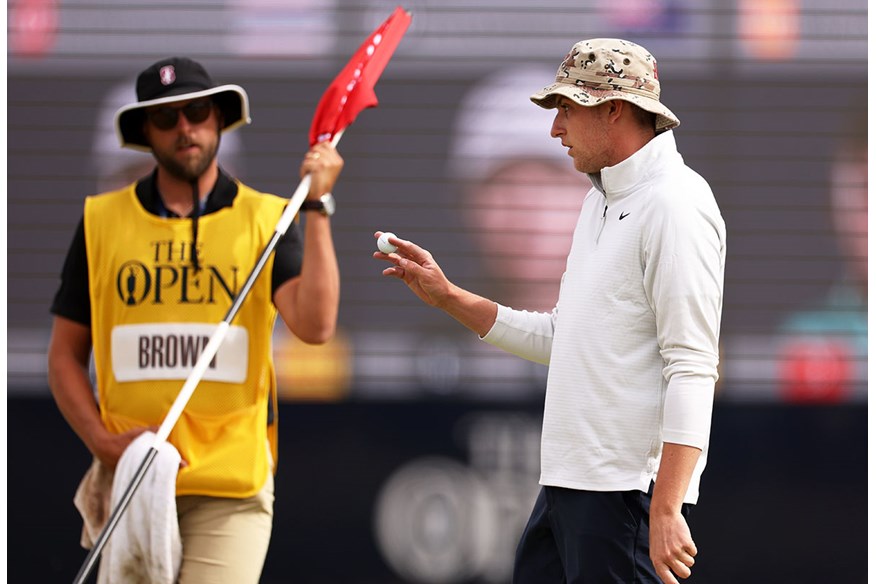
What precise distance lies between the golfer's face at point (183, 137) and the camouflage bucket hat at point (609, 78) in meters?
1.19

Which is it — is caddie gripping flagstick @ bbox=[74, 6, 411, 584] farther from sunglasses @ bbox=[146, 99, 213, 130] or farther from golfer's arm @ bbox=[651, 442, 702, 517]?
golfer's arm @ bbox=[651, 442, 702, 517]

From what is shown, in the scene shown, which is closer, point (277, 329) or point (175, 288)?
point (175, 288)

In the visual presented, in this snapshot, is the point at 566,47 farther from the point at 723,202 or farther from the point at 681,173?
the point at 681,173

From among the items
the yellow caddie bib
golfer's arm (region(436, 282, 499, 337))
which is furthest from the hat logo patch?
golfer's arm (region(436, 282, 499, 337))

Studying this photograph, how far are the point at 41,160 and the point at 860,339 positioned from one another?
3335 mm

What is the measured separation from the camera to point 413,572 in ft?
17.5

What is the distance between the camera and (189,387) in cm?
353

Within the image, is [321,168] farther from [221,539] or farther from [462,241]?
[462,241]

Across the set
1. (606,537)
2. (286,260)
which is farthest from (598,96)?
(286,260)

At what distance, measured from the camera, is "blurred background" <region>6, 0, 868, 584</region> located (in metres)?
5.34

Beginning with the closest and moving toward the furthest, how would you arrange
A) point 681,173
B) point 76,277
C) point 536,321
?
1. point 681,173
2. point 536,321
3. point 76,277

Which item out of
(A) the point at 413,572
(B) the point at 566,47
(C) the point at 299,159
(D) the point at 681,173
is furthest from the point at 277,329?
(D) the point at 681,173

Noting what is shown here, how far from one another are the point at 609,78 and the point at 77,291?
1678 millimetres

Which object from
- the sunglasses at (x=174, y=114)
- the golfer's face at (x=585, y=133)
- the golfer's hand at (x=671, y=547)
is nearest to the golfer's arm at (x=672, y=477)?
the golfer's hand at (x=671, y=547)
